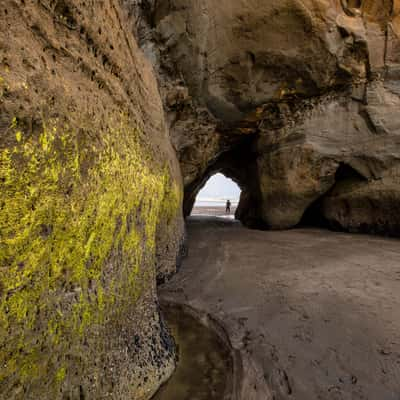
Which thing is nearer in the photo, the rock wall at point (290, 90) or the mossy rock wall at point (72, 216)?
the mossy rock wall at point (72, 216)

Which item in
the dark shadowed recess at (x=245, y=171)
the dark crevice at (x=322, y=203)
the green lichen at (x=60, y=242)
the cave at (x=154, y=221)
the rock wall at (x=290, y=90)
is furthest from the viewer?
the dark shadowed recess at (x=245, y=171)

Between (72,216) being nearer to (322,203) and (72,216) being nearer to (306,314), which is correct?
(306,314)

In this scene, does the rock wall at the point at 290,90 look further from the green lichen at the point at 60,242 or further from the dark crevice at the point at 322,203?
the green lichen at the point at 60,242

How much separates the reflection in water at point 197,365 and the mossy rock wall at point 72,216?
130 mm

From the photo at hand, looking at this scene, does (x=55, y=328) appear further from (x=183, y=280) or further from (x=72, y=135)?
(x=183, y=280)

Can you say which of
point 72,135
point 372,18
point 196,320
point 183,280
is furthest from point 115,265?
point 372,18

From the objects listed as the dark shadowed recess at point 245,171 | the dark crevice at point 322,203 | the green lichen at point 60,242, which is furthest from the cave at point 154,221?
the dark shadowed recess at point 245,171

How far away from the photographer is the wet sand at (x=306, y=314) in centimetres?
177

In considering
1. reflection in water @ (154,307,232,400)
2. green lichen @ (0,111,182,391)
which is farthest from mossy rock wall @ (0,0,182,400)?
reflection in water @ (154,307,232,400)

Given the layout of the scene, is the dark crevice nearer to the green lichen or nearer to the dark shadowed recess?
the dark shadowed recess

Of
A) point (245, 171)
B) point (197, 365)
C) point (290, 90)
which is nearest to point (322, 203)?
→ point (245, 171)

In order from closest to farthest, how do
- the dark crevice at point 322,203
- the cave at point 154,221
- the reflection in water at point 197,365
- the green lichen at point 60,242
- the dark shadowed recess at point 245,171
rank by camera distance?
the green lichen at point 60,242
the cave at point 154,221
the reflection in water at point 197,365
the dark crevice at point 322,203
the dark shadowed recess at point 245,171

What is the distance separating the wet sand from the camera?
5.82ft

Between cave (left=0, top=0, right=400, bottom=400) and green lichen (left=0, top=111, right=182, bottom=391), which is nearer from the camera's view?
green lichen (left=0, top=111, right=182, bottom=391)
